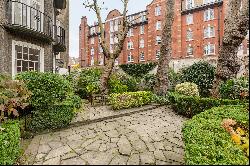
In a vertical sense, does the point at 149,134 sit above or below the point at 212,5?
below

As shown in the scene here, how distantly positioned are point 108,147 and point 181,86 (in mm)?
9907

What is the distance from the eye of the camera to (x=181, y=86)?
52.0ft

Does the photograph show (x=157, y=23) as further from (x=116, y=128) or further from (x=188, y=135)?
(x=188, y=135)

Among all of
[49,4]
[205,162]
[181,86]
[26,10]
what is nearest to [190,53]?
[181,86]

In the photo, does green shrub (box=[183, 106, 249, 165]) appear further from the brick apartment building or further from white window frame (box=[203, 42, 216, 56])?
white window frame (box=[203, 42, 216, 56])

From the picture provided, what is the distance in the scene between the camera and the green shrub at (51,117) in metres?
8.82

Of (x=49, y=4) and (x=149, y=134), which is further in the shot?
(x=49, y=4)

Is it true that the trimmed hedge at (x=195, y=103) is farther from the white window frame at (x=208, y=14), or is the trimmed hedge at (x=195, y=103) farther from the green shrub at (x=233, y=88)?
the white window frame at (x=208, y=14)

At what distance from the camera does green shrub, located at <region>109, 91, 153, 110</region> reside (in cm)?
1288

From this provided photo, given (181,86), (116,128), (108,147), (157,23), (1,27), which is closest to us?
(108,147)

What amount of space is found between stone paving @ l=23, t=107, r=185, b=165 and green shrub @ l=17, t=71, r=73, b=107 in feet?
4.01

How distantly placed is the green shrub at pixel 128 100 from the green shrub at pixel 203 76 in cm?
779

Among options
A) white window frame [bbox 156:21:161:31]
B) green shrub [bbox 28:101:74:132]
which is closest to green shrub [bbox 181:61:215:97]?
green shrub [bbox 28:101:74:132]

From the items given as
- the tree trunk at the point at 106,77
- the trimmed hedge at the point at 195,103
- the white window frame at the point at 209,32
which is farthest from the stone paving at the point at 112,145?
the white window frame at the point at 209,32
